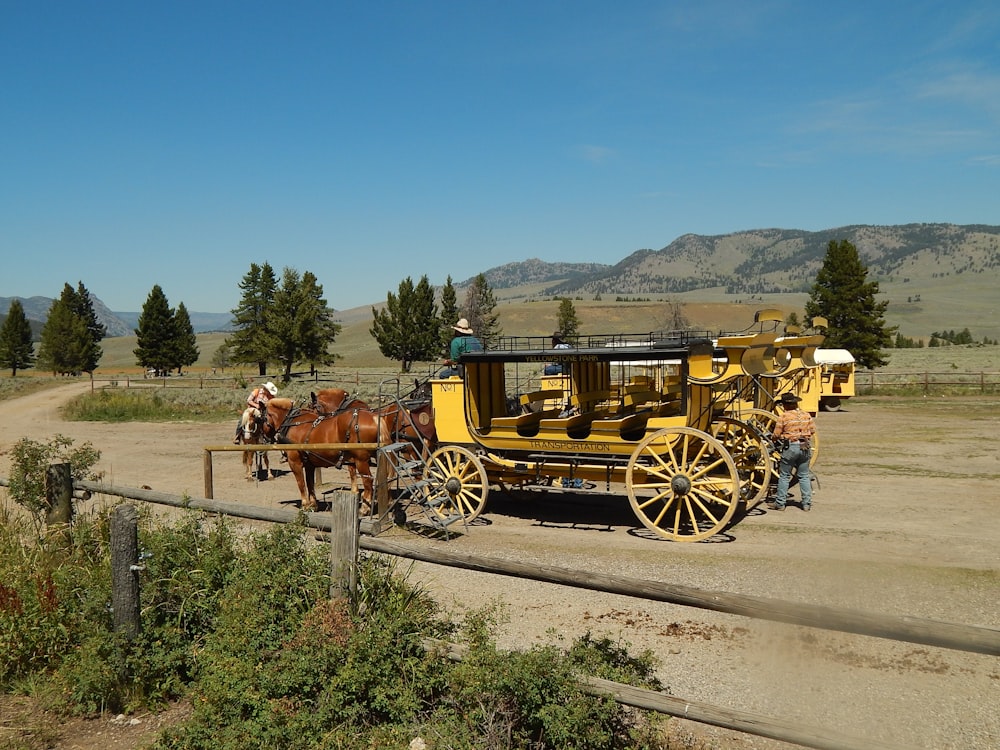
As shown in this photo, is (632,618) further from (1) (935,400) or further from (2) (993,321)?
(2) (993,321)

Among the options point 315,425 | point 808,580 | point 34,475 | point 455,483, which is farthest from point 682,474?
point 34,475

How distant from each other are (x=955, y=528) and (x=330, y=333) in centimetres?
5123

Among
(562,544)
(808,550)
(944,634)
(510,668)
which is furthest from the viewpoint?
(562,544)

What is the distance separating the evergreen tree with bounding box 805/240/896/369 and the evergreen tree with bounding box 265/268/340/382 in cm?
3347

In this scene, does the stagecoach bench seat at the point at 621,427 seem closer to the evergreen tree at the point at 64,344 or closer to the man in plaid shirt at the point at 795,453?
the man in plaid shirt at the point at 795,453

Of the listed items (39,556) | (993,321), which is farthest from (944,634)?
(993,321)

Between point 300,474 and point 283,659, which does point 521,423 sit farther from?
point 283,659

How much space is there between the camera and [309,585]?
5160 millimetres

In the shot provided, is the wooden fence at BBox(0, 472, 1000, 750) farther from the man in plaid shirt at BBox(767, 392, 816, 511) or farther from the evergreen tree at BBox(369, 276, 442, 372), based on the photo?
the evergreen tree at BBox(369, 276, 442, 372)

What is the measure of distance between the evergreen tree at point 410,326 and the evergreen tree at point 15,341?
115 ft

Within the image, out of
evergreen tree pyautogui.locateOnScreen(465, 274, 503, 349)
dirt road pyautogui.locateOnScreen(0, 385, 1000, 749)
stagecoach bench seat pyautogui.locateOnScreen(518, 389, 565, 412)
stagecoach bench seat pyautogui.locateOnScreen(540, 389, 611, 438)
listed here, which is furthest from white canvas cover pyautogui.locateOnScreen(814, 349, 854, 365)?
evergreen tree pyautogui.locateOnScreen(465, 274, 503, 349)

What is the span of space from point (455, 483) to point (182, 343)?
218 ft

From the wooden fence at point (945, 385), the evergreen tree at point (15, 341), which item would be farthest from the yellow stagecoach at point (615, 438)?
the evergreen tree at point (15, 341)

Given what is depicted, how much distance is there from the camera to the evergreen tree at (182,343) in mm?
67750
